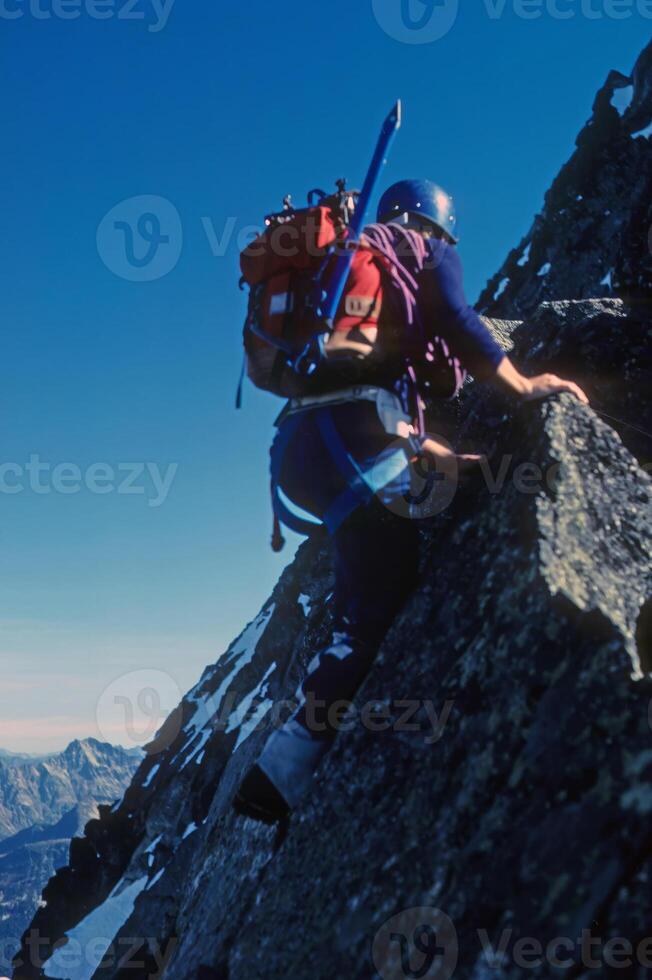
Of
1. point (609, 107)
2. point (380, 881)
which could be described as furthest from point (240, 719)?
point (609, 107)

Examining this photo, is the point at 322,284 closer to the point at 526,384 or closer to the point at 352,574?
the point at 526,384

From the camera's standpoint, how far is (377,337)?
4664 mm

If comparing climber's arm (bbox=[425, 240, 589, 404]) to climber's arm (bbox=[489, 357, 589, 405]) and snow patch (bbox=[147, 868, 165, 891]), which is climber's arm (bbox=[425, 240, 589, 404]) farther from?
snow patch (bbox=[147, 868, 165, 891])

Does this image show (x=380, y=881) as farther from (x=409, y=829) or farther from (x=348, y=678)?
(x=348, y=678)

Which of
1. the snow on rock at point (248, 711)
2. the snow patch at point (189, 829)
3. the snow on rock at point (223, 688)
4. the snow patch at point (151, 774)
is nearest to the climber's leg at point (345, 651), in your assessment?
the snow on rock at point (248, 711)

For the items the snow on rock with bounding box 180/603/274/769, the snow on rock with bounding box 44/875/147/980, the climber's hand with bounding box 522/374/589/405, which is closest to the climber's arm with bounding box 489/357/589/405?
the climber's hand with bounding box 522/374/589/405

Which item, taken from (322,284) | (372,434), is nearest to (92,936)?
(372,434)

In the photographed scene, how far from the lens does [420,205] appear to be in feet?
18.2

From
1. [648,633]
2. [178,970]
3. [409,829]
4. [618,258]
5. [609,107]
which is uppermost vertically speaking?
[609,107]

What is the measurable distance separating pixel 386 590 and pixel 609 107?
7828 centimetres

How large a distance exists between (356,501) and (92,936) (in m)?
53.3

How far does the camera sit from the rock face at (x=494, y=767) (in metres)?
2.91

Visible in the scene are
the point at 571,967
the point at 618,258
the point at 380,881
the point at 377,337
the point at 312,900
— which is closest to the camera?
the point at 571,967

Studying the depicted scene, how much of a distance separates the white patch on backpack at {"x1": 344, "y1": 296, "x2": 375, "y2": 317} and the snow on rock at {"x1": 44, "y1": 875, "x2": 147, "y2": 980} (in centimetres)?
4839
